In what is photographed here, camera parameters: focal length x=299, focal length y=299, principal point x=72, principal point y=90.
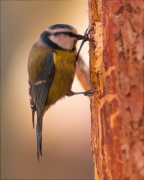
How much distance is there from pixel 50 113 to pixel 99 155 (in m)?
1.56

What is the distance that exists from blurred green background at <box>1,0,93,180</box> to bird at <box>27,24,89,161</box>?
3.36 ft

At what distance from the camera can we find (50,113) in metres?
2.28

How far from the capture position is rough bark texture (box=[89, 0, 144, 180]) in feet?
2.01

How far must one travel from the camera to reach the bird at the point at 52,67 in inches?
41.4

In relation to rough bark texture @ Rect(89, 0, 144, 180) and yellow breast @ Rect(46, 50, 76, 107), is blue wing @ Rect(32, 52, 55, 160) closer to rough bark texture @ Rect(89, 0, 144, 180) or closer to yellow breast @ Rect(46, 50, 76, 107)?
yellow breast @ Rect(46, 50, 76, 107)

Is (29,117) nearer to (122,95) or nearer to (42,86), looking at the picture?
(42,86)

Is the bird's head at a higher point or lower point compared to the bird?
higher

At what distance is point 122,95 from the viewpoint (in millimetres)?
630

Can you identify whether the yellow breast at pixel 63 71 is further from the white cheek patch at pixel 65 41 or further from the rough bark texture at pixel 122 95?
the rough bark texture at pixel 122 95

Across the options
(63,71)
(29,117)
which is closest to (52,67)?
(63,71)

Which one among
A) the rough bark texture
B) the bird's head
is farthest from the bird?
the rough bark texture

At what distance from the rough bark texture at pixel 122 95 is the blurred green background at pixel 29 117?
142cm

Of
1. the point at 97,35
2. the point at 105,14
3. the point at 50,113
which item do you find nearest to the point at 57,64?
the point at 97,35

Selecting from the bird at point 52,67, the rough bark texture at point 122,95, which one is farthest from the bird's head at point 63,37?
the rough bark texture at point 122,95
